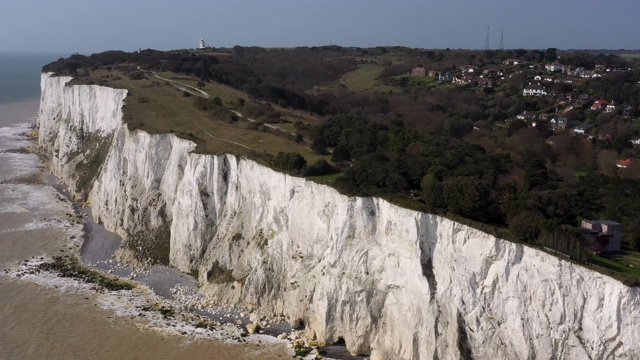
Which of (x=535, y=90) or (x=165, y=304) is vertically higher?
(x=535, y=90)

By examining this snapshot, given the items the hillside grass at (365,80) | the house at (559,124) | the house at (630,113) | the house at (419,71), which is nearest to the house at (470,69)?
the house at (419,71)

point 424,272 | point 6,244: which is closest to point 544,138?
point 424,272

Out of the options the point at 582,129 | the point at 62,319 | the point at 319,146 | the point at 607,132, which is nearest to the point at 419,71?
the point at 582,129

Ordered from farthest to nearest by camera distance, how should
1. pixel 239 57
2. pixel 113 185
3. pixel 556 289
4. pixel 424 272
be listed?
pixel 239 57 < pixel 113 185 < pixel 424 272 < pixel 556 289

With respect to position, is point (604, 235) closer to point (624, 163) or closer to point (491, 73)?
point (624, 163)

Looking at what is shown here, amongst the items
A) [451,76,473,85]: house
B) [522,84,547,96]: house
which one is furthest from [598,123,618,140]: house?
[451,76,473,85]: house

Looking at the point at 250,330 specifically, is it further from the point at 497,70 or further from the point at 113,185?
the point at 497,70

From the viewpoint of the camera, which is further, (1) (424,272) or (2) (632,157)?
(2) (632,157)
